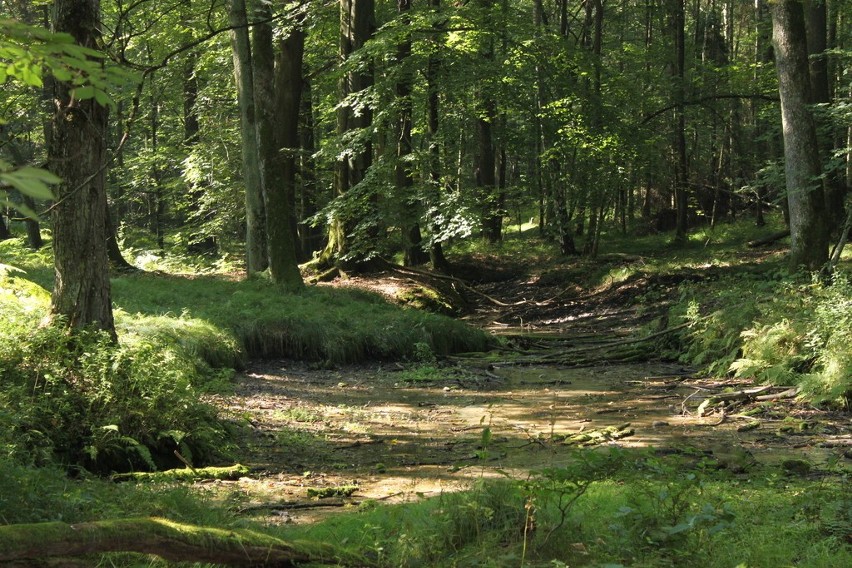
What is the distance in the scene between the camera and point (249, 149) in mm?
15422

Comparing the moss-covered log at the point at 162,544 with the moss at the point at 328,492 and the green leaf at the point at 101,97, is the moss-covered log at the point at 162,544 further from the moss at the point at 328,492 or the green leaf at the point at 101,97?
the moss at the point at 328,492

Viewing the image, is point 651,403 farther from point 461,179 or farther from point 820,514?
point 461,179

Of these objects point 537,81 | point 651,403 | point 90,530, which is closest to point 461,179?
point 537,81

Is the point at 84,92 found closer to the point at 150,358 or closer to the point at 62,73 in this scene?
the point at 62,73

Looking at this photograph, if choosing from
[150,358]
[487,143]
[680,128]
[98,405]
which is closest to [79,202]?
[150,358]

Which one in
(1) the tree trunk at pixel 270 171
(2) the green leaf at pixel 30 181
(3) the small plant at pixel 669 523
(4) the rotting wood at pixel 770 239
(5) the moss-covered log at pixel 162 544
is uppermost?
(1) the tree trunk at pixel 270 171

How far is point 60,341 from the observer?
21.1ft

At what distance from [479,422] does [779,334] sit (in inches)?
192

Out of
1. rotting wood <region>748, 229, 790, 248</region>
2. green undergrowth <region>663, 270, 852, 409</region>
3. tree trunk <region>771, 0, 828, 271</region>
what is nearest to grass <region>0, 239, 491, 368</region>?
green undergrowth <region>663, 270, 852, 409</region>

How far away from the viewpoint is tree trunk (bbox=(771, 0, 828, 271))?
11891mm

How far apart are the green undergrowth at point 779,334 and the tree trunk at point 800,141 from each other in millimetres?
742

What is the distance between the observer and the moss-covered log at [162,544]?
283 cm

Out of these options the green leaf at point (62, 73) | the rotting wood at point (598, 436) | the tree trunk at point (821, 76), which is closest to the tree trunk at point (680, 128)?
the tree trunk at point (821, 76)

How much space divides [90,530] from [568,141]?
700 inches
